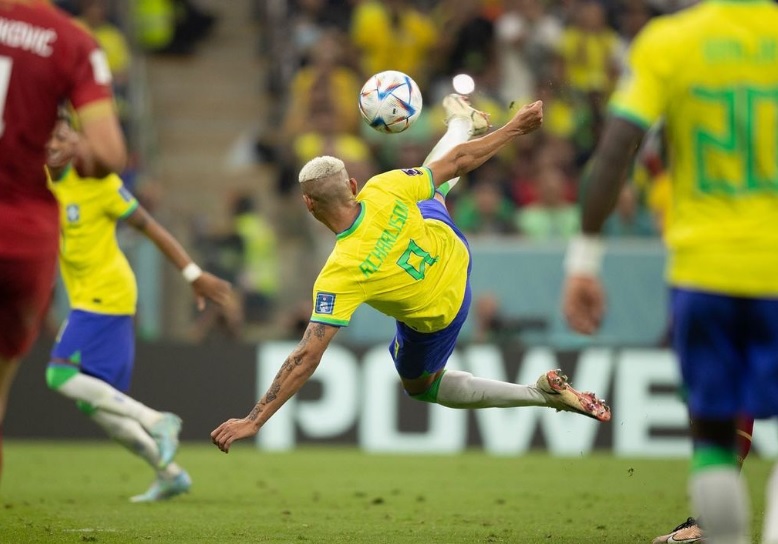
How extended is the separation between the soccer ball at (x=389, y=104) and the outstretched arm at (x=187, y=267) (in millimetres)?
1706

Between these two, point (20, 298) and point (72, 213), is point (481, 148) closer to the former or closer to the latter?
point (20, 298)

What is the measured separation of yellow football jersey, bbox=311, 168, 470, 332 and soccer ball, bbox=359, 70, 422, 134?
0.68 meters

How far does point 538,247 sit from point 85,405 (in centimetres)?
700

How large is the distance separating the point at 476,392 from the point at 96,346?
130 inches

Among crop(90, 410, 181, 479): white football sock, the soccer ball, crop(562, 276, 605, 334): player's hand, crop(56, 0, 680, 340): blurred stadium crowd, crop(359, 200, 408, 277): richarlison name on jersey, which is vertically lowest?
crop(90, 410, 181, 479): white football sock

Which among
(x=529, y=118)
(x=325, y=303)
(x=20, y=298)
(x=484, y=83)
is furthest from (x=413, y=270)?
(x=484, y=83)

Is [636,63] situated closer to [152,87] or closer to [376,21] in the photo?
[376,21]

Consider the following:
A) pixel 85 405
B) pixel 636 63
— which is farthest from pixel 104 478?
pixel 636 63

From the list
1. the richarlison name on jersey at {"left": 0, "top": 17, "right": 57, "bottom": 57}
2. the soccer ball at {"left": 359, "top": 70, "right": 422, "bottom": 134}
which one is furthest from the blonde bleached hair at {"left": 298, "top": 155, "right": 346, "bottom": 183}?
the richarlison name on jersey at {"left": 0, "top": 17, "right": 57, "bottom": 57}

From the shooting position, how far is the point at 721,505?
16.3 feet

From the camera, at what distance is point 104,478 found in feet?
39.9

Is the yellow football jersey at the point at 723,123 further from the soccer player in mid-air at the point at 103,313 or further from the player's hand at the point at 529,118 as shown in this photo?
the soccer player in mid-air at the point at 103,313

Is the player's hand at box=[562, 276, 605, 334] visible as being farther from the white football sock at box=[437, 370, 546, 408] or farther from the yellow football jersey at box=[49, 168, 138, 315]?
the yellow football jersey at box=[49, 168, 138, 315]

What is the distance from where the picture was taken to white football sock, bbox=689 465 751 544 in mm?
4941
